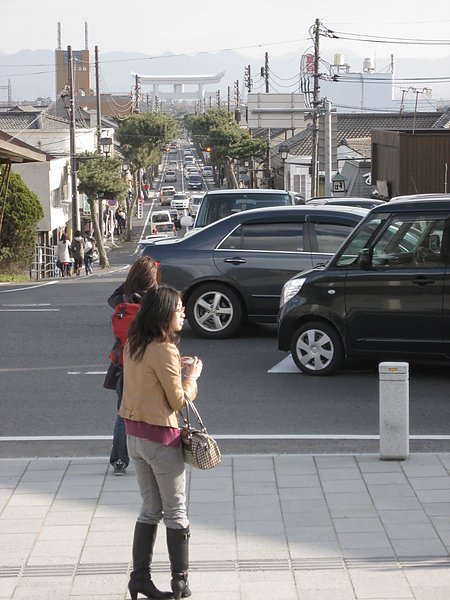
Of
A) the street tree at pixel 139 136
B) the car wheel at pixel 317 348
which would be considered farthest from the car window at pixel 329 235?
the street tree at pixel 139 136

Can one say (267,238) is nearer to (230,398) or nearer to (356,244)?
(356,244)

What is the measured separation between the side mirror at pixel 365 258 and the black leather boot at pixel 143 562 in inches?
231

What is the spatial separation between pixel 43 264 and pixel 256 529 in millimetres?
38406

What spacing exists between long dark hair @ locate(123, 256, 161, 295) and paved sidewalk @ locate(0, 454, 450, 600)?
1.49m

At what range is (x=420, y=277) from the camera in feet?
35.4

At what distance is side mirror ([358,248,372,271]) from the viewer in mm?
10922

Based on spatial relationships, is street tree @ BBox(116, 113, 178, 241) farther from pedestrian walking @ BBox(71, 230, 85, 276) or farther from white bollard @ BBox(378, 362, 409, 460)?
white bollard @ BBox(378, 362, 409, 460)

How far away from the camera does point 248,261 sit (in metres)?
13.7

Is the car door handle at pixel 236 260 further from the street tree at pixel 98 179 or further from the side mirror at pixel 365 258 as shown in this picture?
the street tree at pixel 98 179

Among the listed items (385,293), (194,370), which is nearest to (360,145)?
(385,293)

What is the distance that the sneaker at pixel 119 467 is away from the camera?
310 inches

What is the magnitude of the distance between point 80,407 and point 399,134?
69.4 ft

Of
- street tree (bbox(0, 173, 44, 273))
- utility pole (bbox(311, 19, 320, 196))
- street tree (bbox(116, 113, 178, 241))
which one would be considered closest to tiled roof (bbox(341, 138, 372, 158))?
utility pole (bbox(311, 19, 320, 196))

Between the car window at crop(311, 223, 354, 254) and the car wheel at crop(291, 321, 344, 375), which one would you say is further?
the car window at crop(311, 223, 354, 254)
